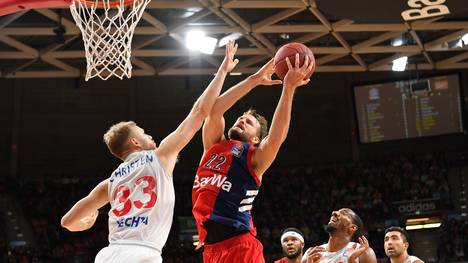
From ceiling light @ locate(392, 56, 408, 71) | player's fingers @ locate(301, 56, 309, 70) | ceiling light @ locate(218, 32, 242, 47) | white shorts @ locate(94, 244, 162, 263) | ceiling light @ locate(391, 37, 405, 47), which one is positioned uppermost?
ceiling light @ locate(218, 32, 242, 47)

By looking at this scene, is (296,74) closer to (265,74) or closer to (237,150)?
(265,74)

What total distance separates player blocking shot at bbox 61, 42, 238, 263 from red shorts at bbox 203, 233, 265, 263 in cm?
64

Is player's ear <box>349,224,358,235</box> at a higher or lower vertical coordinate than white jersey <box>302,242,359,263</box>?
higher

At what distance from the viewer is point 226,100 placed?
4.35 meters

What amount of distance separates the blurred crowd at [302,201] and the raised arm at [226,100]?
14054mm

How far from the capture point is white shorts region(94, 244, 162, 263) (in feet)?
11.2

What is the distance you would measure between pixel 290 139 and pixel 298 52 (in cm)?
1908

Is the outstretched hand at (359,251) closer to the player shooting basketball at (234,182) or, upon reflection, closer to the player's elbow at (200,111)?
the player shooting basketball at (234,182)

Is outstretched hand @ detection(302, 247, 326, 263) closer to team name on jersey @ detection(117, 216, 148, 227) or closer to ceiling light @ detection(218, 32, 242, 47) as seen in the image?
team name on jersey @ detection(117, 216, 148, 227)

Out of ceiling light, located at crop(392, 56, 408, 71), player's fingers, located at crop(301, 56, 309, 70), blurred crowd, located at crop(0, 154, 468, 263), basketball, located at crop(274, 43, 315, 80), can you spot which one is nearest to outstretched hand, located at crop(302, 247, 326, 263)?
basketball, located at crop(274, 43, 315, 80)

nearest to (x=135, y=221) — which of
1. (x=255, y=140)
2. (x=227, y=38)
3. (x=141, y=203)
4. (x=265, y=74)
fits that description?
(x=141, y=203)

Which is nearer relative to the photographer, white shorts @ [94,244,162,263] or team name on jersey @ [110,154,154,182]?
white shorts @ [94,244,162,263]

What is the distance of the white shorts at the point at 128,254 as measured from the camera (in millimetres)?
3416

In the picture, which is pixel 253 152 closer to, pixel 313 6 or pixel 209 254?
pixel 209 254
